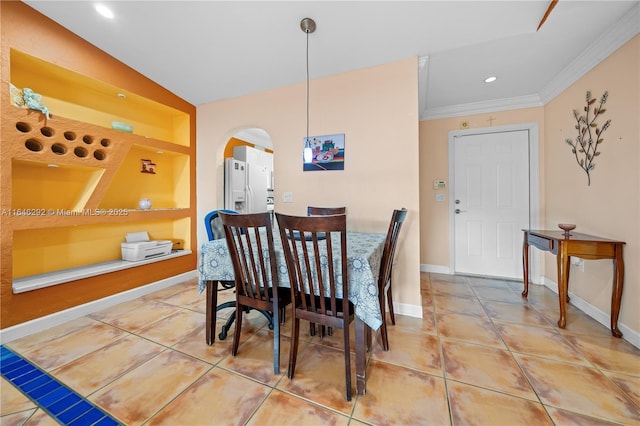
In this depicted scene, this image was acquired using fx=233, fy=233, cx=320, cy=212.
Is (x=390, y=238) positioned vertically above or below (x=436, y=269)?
above

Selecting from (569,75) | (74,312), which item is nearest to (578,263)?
(569,75)

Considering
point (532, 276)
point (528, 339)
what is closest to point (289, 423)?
point (528, 339)

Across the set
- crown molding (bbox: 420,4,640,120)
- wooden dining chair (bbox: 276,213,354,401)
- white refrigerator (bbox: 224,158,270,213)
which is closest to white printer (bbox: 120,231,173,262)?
white refrigerator (bbox: 224,158,270,213)

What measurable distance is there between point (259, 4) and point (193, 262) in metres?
3.22

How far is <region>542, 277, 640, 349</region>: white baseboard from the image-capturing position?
1.75m

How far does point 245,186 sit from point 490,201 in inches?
147

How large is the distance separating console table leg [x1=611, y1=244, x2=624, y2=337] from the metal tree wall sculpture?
2.57 feet

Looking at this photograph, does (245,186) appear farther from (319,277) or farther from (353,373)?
(353,373)

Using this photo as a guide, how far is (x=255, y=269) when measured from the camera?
59.1 inches

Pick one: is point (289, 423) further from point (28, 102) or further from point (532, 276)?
point (532, 276)

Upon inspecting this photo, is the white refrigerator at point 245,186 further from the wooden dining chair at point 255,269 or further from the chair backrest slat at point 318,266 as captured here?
the chair backrest slat at point 318,266

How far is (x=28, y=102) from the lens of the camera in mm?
1914

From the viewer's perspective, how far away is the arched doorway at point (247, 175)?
3641 millimetres

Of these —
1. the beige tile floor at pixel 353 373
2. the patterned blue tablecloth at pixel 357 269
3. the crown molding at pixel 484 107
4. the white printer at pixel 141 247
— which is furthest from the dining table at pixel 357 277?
the crown molding at pixel 484 107
